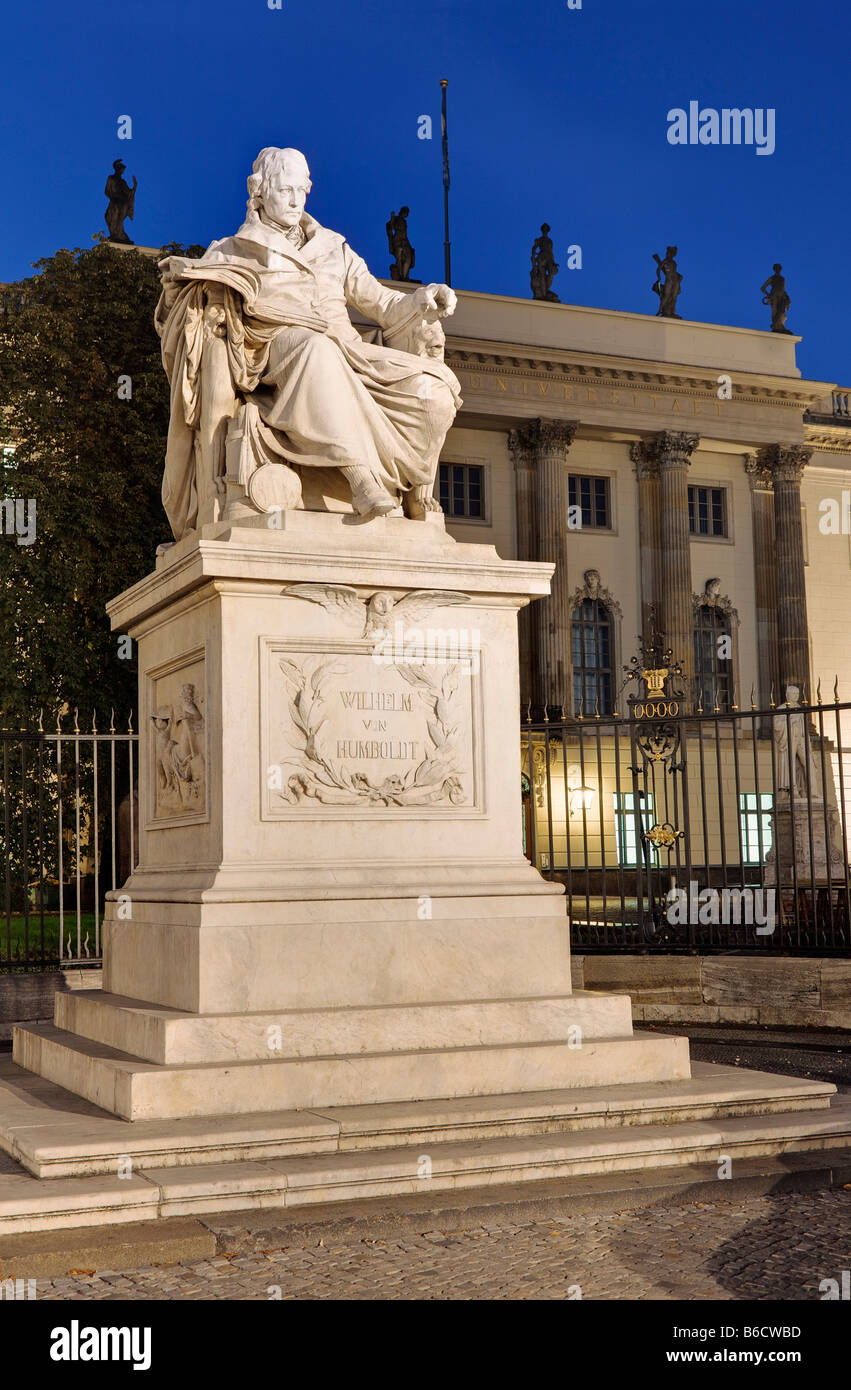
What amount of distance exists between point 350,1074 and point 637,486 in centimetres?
3853

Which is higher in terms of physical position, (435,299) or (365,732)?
(435,299)

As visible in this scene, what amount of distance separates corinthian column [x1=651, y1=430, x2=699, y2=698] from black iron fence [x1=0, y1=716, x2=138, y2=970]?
2353cm

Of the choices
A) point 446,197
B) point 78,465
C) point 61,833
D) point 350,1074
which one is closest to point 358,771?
point 350,1074

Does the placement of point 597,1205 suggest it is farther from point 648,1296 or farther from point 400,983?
point 400,983

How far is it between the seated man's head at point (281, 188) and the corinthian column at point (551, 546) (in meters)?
31.4

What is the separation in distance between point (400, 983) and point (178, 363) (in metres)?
2.82

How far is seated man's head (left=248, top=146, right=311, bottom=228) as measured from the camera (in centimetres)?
657

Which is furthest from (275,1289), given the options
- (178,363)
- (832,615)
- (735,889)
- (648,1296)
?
(832,615)

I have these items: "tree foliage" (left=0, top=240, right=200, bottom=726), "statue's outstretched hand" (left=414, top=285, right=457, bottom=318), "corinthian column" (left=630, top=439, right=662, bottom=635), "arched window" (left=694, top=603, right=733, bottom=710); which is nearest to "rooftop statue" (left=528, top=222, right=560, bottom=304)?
"corinthian column" (left=630, top=439, right=662, bottom=635)

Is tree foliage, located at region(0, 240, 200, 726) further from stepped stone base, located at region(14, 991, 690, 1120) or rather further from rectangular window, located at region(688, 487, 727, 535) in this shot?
rectangular window, located at region(688, 487, 727, 535)

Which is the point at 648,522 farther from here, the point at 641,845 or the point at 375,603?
the point at 375,603

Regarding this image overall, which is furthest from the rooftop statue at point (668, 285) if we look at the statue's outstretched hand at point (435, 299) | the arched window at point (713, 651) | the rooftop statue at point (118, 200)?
the statue's outstretched hand at point (435, 299)

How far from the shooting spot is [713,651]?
42.0m

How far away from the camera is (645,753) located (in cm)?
1147
